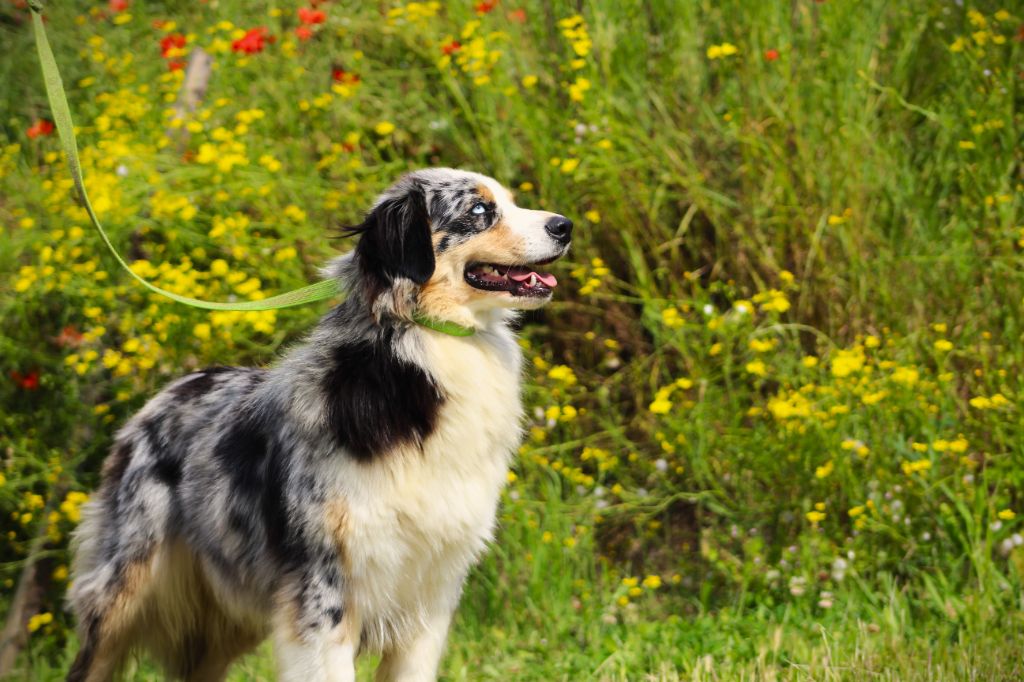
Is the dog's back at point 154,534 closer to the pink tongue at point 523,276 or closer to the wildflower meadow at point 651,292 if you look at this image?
the wildflower meadow at point 651,292

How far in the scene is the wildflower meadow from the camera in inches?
175

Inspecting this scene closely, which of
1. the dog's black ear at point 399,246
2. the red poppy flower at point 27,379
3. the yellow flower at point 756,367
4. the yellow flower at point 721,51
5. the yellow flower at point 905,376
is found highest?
the yellow flower at point 721,51

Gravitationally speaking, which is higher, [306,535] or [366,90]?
[366,90]

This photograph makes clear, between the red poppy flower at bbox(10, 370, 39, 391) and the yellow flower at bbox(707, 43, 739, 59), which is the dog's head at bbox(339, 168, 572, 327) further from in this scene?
the red poppy flower at bbox(10, 370, 39, 391)

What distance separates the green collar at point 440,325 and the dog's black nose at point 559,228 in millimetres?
353

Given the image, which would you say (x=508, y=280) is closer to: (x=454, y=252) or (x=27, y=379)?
(x=454, y=252)

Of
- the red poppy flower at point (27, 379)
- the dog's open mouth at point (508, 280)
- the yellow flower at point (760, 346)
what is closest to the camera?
the dog's open mouth at point (508, 280)

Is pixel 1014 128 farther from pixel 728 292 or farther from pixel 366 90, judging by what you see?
pixel 366 90

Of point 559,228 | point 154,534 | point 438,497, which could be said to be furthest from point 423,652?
point 559,228

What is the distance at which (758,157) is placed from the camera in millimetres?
5602

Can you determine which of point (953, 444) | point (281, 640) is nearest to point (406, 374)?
point (281, 640)

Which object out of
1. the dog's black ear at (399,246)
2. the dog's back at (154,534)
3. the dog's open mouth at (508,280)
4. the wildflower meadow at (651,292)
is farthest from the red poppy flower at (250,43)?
the dog's open mouth at (508,280)

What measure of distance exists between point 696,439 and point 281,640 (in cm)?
216

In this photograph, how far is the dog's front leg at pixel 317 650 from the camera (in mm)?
3168
